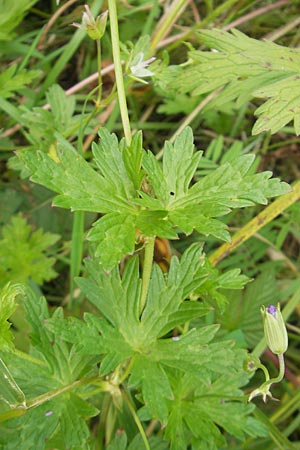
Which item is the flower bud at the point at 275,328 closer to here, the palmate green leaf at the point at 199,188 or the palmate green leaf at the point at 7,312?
the palmate green leaf at the point at 199,188

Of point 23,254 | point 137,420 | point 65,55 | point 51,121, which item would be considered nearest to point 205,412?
point 137,420

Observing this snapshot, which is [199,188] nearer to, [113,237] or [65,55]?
[113,237]

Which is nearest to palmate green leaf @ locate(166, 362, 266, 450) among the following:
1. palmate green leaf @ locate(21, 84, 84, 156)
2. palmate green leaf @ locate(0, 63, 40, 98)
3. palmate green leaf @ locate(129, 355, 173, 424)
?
palmate green leaf @ locate(129, 355, 173, 424)

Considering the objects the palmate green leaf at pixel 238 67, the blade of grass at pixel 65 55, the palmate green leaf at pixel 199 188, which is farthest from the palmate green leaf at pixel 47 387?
the blade of grass at pixel 65 55

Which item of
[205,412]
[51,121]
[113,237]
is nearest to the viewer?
[113,237]

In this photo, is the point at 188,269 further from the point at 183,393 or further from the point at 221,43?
the point at 221,43

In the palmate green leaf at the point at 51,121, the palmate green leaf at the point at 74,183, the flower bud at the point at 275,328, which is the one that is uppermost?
the palmate green leaf at the point at 74,183
